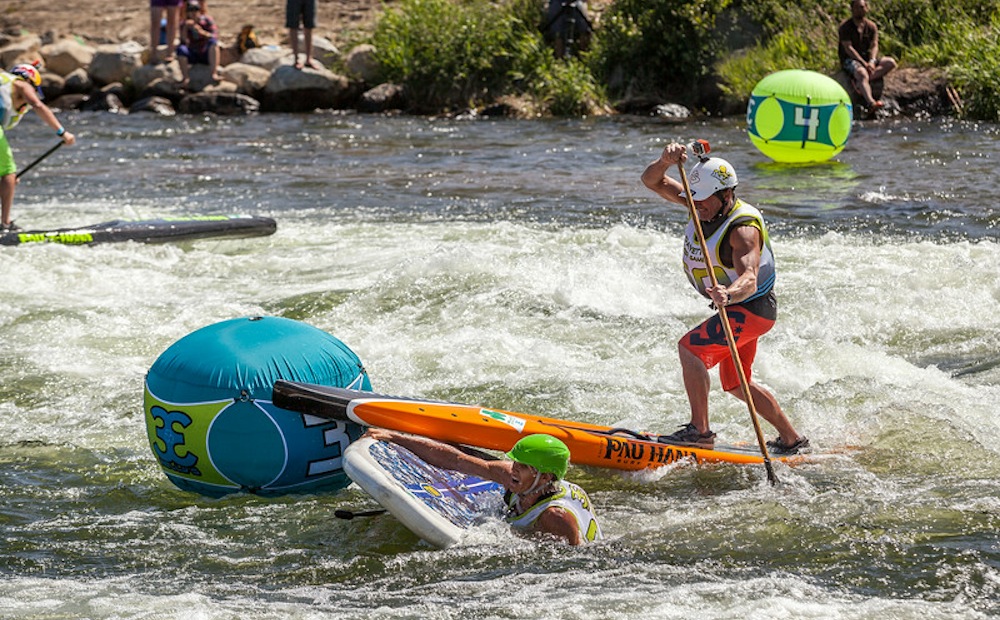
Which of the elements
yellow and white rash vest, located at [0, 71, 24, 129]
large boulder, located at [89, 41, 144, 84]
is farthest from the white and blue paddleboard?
large boulder, located at [89, 41, 144, 84]

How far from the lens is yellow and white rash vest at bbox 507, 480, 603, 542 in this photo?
5.60 m

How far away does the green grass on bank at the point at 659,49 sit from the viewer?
63.7 feet

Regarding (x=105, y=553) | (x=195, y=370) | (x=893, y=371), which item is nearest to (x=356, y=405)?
(x=195, y=370)

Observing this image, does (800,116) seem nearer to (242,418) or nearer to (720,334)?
(720,334)

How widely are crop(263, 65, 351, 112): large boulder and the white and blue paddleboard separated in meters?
17.7

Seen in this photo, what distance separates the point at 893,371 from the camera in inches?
332

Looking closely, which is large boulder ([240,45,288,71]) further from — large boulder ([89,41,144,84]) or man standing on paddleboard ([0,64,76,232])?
man standing on paddleboard ([0,64,76,232])

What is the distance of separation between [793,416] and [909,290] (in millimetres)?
2823

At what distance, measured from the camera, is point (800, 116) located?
14.8 m

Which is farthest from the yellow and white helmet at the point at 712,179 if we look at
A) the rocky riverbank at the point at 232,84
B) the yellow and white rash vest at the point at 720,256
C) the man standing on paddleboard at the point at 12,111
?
the rocky riverbank at the point at 232,84

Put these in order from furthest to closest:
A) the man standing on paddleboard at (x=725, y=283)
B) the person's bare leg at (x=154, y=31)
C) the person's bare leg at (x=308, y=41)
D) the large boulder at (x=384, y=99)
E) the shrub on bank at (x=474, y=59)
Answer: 1. the person's bare leg at (x=154, y=31)
2. the person's bare leg at (x=308, y=41)
3. the large boulder at (x=384, y=99)
4. the shrub on bank at (x=474, y=59)
5. the man standing on paddleboard at (x=725, y=283)

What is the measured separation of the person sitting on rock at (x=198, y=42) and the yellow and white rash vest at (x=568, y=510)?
61.4 feet

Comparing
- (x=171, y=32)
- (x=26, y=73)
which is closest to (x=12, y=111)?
(x=26, y=73)

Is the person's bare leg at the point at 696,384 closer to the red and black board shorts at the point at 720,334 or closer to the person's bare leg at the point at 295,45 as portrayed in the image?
the red and black board shorts at the point at 720,334
